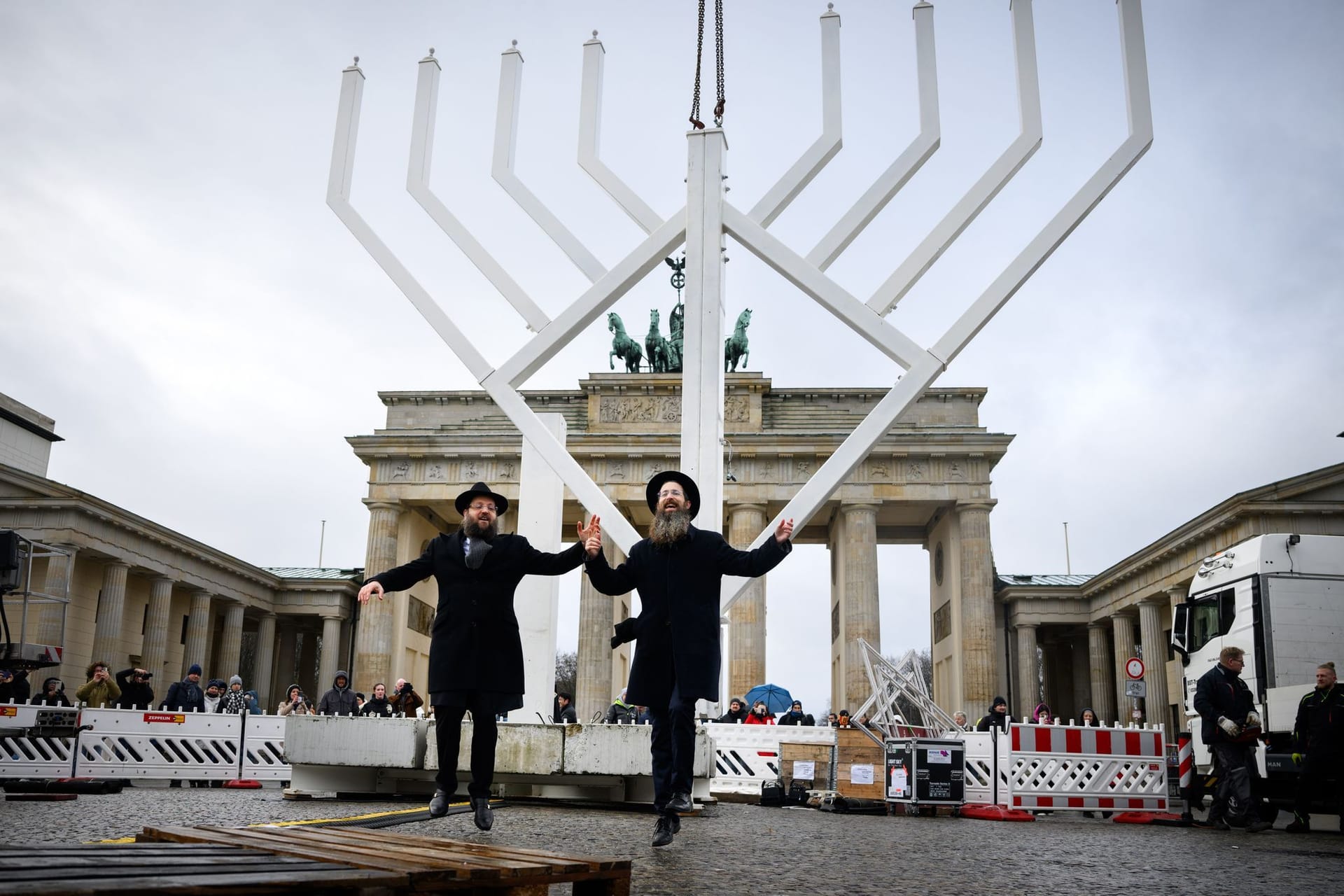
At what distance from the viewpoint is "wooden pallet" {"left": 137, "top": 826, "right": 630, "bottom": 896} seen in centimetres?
236

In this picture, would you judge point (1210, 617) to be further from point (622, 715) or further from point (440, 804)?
point (440, 804)

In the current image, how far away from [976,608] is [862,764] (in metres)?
22.9

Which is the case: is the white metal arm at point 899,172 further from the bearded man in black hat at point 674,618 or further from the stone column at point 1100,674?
the stone column at point 1100,674

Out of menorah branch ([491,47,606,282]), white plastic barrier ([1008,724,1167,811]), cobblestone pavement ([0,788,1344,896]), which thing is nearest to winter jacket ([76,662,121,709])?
cobblestone pavement ([0,788,1344,896])

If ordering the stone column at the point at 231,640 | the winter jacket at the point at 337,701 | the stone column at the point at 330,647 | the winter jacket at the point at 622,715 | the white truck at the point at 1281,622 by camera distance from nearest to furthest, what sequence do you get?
the white truck at the point at 1281,622
the winter jacket at the point at 337,701
the winter jacket at the point at 622,715
the stone column at the point at 231,640
the stone column at the point at 330,647

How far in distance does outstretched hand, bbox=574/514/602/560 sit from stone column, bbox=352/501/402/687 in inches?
1210

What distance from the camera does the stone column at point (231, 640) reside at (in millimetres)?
38344

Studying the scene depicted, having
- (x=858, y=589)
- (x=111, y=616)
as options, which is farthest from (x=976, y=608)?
(x=111, y=616)

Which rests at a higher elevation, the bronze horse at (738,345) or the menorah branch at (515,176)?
the bronze horse at (738,345)

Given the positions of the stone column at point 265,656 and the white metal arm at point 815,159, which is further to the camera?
the stone column at point 265,656

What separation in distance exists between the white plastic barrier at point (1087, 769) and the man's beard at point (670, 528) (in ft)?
26.9

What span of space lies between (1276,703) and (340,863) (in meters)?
11.7

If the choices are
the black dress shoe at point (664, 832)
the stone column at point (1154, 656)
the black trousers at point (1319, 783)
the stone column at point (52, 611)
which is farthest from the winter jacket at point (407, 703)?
the stone column at point (1154, 656)

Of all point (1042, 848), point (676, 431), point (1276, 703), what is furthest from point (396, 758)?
point (676, 431)
